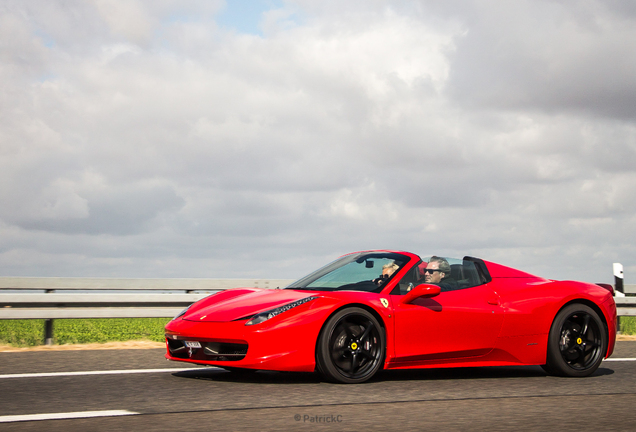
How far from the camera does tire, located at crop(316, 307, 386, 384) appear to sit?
639 cm

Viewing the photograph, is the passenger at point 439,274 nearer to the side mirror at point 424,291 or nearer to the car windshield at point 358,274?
the car windshield at point 358,274

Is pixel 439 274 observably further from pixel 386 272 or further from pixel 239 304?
pixel 239 304

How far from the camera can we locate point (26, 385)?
6.31 m

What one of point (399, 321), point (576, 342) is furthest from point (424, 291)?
point (576, 342)

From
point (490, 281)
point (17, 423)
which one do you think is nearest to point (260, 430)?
point (17, 423)

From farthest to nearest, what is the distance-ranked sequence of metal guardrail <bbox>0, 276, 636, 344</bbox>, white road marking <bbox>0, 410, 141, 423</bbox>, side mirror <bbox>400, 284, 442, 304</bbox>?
metal guardrail <bbox>0, 276, 636, 344</bbox> < side mirror <bbox>400, 284, 442, 304</bbox> < white road marking <bbox>0, 410, 141, 423</bbox>

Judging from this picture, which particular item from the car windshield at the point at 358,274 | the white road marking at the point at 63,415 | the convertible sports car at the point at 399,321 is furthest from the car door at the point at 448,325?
the white road marking at the point at 63,415

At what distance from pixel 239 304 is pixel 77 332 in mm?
7874

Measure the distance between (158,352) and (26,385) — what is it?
9.19ft

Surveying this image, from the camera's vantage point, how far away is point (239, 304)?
22.2 ft

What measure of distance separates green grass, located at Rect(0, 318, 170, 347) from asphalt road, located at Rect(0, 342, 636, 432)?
2441 millimetres

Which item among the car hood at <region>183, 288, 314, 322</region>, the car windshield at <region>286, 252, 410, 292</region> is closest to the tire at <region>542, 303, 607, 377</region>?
the car windshield at <region>286, 252, 410, 292</region>

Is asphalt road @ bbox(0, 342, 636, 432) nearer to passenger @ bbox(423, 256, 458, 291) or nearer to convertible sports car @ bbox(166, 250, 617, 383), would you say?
convertible sports car @ bbox(166, 250, 617, 383)

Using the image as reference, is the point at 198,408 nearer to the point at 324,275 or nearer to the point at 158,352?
the point at 324,275
